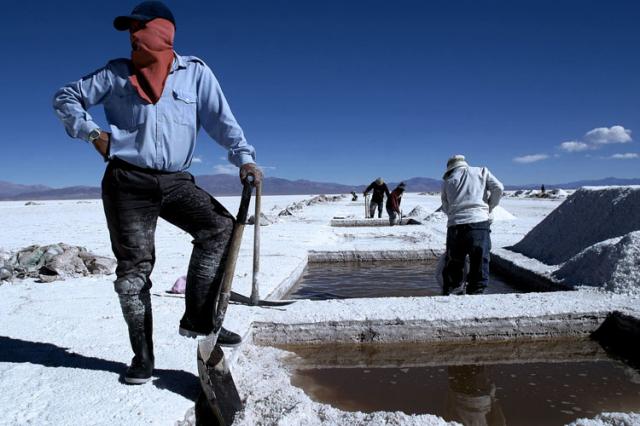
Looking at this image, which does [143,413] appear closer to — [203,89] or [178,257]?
[203,89]

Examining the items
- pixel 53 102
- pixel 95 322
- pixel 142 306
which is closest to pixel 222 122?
pixel 53 102

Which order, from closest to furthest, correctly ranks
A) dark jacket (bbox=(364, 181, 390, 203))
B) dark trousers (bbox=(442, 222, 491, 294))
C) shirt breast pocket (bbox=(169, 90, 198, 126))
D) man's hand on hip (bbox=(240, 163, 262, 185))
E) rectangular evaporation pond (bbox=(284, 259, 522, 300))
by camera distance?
shirt breast pocket (bbox=(169, 90, 198, 126)), man's hand on hip (bbox=(240, 163, 262, 185)), dark trousers (bbox=(442, 222, 491, 294)), rectangular evaporation pond (bbox=(284, 259, 522, 300)), dark jacket (bbox=(364, 181, 390, 203))

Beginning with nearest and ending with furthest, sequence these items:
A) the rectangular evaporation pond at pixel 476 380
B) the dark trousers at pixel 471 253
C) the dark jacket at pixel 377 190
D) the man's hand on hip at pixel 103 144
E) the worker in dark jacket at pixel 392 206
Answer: the man's hand on hip at pixel 103 144
the rectangular evaporation pond at pixel 476 380
the dark trousers at pixel 471 253
the worker in dark jacket at pixel 392 206
the dark jacket at pixel 377 190

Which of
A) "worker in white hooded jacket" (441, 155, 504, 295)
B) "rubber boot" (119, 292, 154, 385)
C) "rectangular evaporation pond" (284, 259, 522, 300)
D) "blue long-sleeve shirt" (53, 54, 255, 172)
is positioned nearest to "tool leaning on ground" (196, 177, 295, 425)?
"rubber boot" (119, 292, 154, 385)

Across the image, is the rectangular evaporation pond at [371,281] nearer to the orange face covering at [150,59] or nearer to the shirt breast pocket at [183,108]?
the shirt breast pocket at [183,108]

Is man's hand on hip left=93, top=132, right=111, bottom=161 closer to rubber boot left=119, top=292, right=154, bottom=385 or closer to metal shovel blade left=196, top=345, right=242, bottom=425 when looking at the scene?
rubber boot left=119, top=292, right=154, bottom=385

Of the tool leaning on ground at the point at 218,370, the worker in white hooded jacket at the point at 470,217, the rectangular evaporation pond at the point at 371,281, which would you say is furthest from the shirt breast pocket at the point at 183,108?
the rectangular evaporation pond at the point at 371,281

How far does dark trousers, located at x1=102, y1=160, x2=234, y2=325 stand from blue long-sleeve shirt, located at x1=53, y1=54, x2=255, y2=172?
0.24 ft

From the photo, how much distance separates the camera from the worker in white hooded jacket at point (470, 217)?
4199 millimetres

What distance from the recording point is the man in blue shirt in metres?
1.99

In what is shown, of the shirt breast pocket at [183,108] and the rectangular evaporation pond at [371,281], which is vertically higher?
the shirt breast pocket at [183,108]

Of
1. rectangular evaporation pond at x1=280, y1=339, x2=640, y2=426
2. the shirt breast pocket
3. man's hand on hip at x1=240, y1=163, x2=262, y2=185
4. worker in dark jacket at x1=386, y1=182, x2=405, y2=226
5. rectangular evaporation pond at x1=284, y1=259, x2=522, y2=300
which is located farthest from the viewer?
worker in dark jacket at x1=386, y1=182, x2=405, y2=226

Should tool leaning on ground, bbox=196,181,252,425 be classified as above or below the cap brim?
below

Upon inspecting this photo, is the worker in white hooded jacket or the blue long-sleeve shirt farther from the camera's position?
the worker in white hooded jacket
